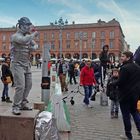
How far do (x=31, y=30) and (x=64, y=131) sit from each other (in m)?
2.55

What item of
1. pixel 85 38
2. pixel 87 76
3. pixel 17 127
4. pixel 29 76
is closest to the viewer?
pixel 17 127

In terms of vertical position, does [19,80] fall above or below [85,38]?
below

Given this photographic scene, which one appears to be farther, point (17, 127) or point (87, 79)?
point (87, 79)

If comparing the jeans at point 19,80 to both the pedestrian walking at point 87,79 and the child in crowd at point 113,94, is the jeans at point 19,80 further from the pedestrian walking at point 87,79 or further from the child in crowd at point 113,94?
the pedestrian walking at point 87,79

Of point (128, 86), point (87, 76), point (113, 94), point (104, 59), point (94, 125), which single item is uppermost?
point (104, 59)

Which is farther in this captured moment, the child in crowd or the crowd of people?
the child in crowd

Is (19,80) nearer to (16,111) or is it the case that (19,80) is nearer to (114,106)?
(16,111)

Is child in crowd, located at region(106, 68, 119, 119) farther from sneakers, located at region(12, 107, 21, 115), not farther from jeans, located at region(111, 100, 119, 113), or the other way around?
sneakers, located at region(12, 107, 21, 115)

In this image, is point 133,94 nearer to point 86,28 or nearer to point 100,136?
point 100,136

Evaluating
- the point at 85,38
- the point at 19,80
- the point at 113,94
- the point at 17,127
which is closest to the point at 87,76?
the point at 113,94

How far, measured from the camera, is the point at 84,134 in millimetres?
7938

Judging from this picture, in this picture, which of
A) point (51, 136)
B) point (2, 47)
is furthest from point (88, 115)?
point (2, 47)

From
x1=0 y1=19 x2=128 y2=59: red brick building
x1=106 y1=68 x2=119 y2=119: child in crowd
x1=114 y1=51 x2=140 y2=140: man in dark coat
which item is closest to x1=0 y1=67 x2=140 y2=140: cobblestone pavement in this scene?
x1=106 y1=68 x2=119 y2=119: child in crowd

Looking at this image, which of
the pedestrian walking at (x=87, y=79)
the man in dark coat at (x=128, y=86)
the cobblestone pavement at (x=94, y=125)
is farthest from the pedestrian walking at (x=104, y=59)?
the man in dark coat at (x=128, y=86)
